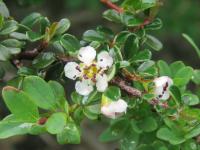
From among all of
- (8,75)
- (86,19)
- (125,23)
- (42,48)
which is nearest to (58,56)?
(42,48)

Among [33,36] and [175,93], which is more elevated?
[33,36]

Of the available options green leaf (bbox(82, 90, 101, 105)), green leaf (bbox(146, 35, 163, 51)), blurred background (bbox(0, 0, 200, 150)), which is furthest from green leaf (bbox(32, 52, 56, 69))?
blurred background (bbox(0, 0, 200, 150))

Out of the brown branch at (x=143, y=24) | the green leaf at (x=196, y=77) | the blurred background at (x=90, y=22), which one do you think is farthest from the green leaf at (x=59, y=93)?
the blurred background at (x=90, y=22)

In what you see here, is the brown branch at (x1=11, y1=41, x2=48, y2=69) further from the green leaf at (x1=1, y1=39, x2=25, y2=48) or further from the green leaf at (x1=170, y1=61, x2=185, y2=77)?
the green leaf at (x1=170, y1=61, x2=185, y2=77)

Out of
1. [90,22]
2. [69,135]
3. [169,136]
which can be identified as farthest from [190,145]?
[90,22]

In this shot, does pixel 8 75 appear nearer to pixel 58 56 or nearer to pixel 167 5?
pixel 58 56

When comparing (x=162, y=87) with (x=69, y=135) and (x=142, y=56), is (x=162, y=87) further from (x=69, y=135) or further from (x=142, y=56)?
(x=69, y=135)

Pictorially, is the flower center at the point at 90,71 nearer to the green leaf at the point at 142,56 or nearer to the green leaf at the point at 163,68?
the green leaf at the point at 142,56
